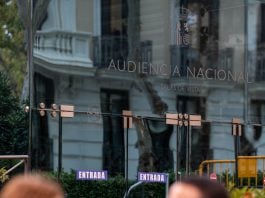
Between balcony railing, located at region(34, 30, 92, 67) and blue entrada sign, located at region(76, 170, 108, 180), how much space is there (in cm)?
152

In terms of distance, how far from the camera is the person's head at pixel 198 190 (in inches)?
102

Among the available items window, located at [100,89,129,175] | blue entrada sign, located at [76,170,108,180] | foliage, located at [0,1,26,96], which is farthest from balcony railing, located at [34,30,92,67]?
foliage, located at [0,1,26,96]

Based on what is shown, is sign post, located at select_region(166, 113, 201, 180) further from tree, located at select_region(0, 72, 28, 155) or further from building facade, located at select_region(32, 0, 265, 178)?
tree, located at select_region(0, 72, 28, 155)

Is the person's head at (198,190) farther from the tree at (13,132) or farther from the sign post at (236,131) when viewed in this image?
the tree at (13,132)

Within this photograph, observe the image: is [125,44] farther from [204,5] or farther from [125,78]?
[204,5]

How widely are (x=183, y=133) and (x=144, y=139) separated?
2.16 feet

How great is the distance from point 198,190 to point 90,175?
7.91 meters

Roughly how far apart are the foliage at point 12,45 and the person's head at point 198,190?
17.4 m

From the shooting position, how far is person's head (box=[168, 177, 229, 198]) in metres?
2.58

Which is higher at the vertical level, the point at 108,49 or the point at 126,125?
the point at 108,49

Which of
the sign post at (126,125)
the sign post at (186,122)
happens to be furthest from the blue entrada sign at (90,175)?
the sign post at (186,122)

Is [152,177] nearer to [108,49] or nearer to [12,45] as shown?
[108,49]

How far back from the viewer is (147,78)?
10969mm

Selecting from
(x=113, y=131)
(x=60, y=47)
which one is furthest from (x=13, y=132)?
(x=60, y=47)
